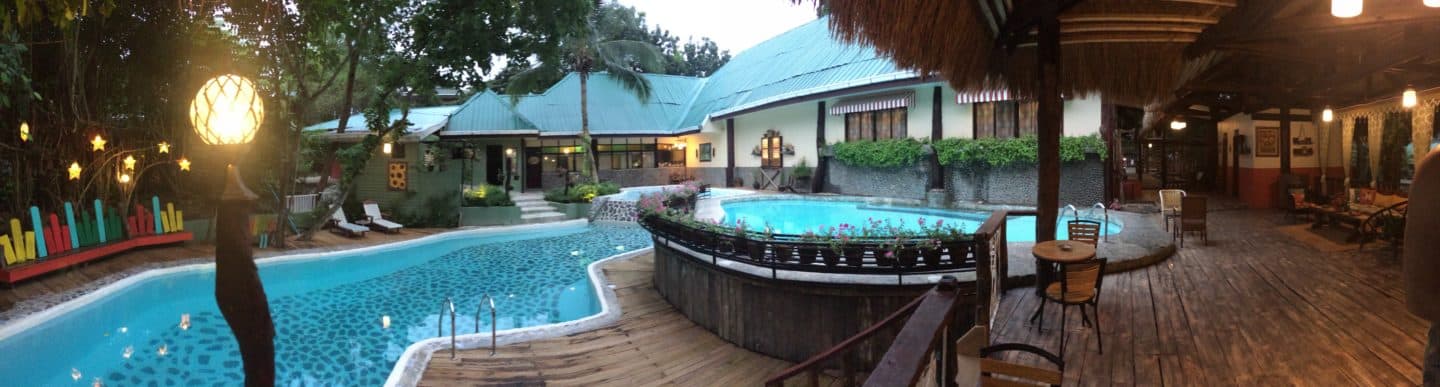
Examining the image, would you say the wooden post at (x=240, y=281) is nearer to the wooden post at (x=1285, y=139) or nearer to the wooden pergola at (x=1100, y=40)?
the wooden pergola at (x=1100, y=40)

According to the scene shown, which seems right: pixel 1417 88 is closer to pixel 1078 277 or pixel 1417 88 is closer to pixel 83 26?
pixel 1078 277

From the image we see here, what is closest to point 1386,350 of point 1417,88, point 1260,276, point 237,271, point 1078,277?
point 1078,277

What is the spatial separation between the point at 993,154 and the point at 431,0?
42.0ft

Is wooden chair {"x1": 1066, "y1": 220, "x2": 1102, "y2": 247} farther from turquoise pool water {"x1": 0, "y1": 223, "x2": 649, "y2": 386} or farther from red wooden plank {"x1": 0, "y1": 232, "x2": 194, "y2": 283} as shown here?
red wooden plank {"x1": 0, "y1": 232, "x2": 194, "y2": 283}

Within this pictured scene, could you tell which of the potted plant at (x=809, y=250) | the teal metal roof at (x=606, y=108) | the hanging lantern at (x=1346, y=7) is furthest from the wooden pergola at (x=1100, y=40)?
the teal metal roof at (x=606, y=108)

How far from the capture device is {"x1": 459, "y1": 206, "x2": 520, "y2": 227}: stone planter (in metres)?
15.3

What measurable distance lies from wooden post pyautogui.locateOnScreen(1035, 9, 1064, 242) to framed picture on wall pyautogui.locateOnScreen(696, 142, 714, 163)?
19960 millimetres

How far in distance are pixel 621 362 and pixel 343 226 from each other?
10.7 meters

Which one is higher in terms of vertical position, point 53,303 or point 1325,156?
point 1325,156

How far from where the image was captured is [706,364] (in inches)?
220

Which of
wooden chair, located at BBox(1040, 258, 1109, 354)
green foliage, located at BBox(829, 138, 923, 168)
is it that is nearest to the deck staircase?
green foliage, located at BBox(829, 138, 923, 168)

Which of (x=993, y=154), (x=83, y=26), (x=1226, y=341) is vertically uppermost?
(x=83, y=26)

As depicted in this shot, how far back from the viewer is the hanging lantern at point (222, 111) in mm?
2990

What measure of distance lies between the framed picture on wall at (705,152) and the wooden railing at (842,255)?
18574 millimetres
